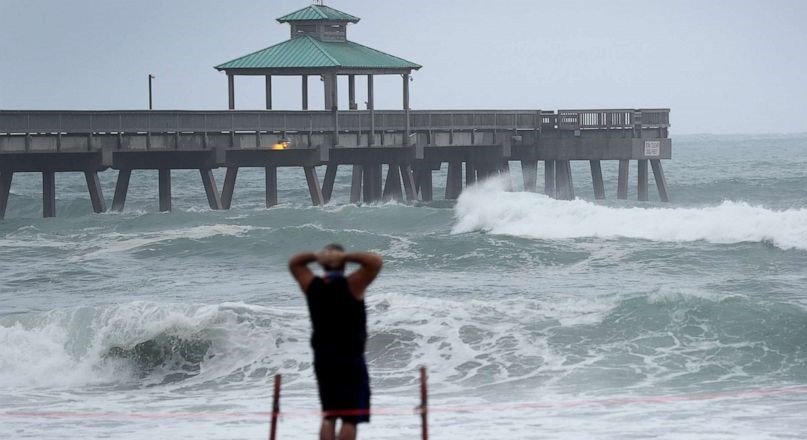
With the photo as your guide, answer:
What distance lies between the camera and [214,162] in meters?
47.3

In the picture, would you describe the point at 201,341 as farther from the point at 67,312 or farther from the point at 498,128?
the point at 498,128

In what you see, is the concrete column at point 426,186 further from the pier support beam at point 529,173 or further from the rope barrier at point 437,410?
the rope barrier at point 437,410

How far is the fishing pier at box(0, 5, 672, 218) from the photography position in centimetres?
4505

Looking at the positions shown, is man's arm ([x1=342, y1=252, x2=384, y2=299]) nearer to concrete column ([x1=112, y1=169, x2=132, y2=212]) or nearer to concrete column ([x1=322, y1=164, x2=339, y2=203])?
concrete column ([x1=112, y1=169, x2=132, y2=212])

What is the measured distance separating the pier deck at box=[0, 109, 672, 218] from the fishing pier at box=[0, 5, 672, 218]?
0.04 m

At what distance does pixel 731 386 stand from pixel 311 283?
11.1m

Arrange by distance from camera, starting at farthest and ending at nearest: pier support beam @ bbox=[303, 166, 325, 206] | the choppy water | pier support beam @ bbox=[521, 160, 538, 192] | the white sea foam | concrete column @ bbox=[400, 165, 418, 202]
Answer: pier support beam @ bbox=[521, 160, 538, 192] → concrete column @ bbox=[400, 165, 418, 202] → pier support beam @ bbox=[303, 166, 325, 206] → the white sea foam → the choppy water

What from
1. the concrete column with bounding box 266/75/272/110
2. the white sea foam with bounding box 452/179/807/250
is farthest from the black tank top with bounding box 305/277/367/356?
the concrete column with bounding box 266/75/272/110

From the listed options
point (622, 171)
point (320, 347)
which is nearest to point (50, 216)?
point (622, 171)

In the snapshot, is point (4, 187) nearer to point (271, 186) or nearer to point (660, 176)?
point (271, 186)

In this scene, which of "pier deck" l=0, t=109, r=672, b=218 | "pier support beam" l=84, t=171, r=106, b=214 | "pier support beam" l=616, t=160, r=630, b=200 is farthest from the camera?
"pier support beam" l=616, t=160, r=630, b=200

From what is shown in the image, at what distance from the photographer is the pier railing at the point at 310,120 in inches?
1720

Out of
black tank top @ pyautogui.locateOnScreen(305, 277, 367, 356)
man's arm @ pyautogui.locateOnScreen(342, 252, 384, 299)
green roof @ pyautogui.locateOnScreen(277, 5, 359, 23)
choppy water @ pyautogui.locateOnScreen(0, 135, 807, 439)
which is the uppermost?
green roof @ pyautogui.locateOnScreen(277, 5, 359, 23)

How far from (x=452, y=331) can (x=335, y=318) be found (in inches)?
535
